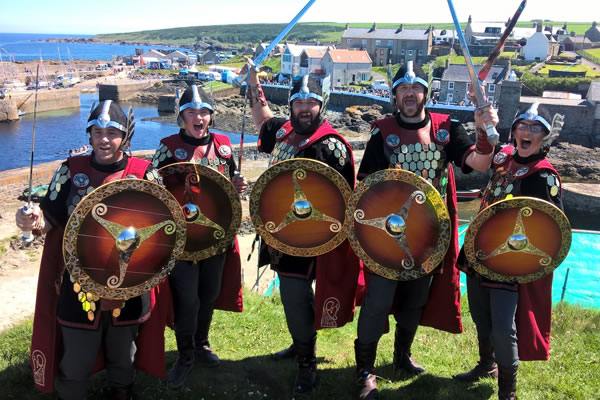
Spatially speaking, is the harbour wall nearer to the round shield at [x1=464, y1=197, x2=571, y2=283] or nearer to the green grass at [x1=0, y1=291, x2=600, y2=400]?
the green grass at [x1=0, y1=291, x2=600, y2=400]

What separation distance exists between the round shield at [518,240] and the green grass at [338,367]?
3.89 ft

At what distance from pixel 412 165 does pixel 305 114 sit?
0.93 m

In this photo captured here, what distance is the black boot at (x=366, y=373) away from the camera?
165 inches

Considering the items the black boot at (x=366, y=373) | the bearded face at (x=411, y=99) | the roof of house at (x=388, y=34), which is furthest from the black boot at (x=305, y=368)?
the roof of house at (x=388, y=34)

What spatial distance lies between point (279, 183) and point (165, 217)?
86 centimetres

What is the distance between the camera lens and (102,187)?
126 inches

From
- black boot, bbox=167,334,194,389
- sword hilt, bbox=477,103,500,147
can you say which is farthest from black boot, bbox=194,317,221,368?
sword hilt, bbox=477,103,500,147

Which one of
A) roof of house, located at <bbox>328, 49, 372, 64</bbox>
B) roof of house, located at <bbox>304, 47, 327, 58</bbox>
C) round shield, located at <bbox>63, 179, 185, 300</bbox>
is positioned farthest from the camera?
roof of house, located at <bbox>304, 47, 327, 58</bbox>

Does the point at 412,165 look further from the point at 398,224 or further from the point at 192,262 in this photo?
the point at 192,262

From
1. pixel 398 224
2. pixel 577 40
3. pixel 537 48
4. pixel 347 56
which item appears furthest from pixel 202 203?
pixel 577 40

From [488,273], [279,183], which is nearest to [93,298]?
[279,183]

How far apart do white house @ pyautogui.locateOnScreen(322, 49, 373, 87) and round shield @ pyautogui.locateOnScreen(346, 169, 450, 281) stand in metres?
58.4

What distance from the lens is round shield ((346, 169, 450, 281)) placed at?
366 cm

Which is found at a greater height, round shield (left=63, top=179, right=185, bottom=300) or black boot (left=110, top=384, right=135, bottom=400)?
round shield (left=63, top=179, right=185, bottom=300)
